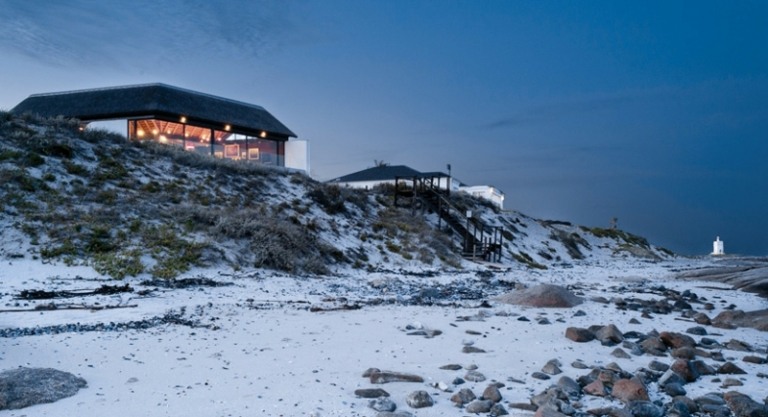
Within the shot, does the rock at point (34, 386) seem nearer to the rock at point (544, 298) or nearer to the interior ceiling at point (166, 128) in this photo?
the rock at point (544, 298)

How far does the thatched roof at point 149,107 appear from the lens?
29.7m

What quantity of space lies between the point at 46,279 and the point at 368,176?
112 ft

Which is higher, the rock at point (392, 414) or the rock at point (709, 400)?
the rock at point (392, 414)

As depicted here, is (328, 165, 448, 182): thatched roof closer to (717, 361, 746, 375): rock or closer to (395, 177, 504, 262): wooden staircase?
(395, 177, 504, 262): wooden staircase

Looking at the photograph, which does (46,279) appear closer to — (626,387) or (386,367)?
(386,367)

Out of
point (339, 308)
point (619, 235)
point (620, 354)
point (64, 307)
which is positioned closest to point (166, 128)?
point (64, 307)

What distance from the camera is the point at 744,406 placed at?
15.9 feet

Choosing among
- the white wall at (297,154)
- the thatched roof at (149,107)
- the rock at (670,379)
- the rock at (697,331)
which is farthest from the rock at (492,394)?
A: the white wall at (297,154)

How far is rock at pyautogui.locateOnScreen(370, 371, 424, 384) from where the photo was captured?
18.6ft

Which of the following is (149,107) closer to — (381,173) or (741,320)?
(381,173)

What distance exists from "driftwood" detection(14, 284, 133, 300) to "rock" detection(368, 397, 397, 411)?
26.1 ft

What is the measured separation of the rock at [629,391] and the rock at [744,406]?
2.31 feet

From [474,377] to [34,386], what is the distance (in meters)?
4.25

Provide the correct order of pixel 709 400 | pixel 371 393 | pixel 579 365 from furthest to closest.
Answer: pixel 579 365
pixel 371 393
pixel 709 400
